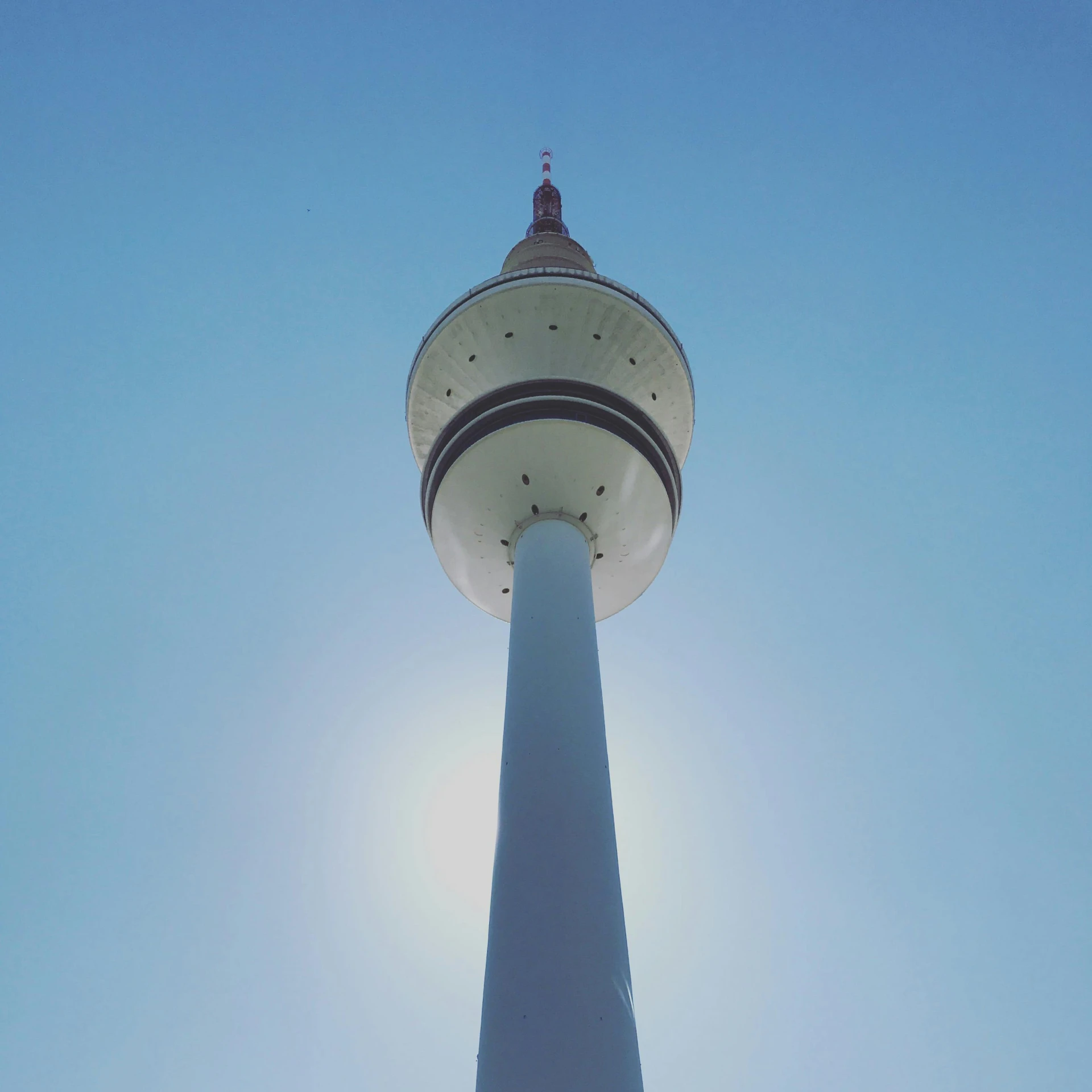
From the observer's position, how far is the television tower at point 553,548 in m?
7.44

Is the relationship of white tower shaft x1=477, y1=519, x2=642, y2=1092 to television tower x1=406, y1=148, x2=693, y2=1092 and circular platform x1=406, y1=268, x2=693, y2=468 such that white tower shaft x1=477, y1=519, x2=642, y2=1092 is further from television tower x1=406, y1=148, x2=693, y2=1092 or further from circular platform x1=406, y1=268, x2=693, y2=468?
circular platform x1=406, y1=268, x2=693, y2=468

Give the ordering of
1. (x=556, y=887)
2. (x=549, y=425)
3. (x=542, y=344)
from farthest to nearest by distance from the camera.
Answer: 1. (x=542, y=344)
2. (x=549, y=425)
3. (x=556, y=887)

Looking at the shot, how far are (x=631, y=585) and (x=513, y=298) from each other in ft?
15.4

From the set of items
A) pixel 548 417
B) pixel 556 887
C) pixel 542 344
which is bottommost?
pixel 556 887

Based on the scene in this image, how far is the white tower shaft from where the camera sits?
7062mm

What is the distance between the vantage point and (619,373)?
13.6m

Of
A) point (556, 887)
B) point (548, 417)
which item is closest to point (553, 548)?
point (548, 417)

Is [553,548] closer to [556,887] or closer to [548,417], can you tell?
[548,417]

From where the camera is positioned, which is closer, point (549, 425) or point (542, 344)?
point (549, 425)

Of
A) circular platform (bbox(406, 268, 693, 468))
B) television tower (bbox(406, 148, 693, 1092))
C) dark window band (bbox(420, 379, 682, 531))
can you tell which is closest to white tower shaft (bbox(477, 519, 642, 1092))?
television tower (bbox(406, 148, 693, 1092))

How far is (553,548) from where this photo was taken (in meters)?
11.8

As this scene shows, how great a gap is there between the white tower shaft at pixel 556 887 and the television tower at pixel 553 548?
0.05 ft

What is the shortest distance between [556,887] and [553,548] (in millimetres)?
4858

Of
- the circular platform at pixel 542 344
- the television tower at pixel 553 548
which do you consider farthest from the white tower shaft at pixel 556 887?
the circular platform at pixel 542 344
